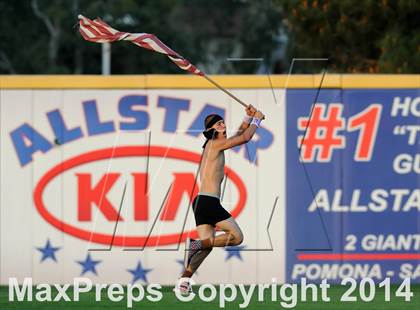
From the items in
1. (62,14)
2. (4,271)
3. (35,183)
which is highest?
(62,14)

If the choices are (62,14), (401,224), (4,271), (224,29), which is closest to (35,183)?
(4,271)

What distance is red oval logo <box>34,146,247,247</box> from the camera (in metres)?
16.5

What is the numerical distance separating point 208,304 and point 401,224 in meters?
3.96

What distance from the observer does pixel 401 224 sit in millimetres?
16500

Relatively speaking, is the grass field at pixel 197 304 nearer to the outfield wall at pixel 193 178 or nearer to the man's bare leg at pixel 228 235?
the man's bare leg at pixel 228 235

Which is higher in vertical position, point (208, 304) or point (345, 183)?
point (345, 183)

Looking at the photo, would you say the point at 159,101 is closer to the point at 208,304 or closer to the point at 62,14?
the point at 208,304

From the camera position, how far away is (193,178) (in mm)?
16516

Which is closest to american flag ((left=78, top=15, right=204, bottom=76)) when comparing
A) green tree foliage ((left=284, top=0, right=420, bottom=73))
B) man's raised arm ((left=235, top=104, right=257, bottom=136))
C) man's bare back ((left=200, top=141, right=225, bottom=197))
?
man's raised arm ((left=235, top=104, right=257, bottom=136))

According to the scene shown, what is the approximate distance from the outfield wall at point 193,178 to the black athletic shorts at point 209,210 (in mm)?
2937

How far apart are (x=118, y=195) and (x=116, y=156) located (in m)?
0.49

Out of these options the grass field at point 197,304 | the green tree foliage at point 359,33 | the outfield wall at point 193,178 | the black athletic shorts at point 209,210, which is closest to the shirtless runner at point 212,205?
the black athletic shorts at point 209,210

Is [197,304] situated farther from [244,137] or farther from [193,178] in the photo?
Answer: [193,178]

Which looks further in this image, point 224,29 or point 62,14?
point 224,29
